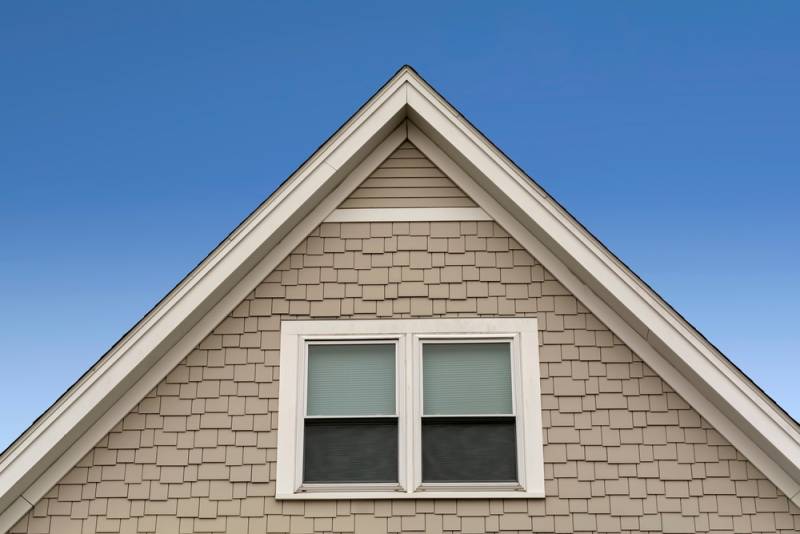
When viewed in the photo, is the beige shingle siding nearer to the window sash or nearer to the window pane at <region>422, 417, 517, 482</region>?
the window sash

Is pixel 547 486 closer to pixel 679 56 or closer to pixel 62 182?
pixel 679 56

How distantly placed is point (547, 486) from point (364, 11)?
47.6 ft

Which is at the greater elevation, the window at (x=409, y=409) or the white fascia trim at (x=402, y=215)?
the white fascia trim at (x=402, y=215)

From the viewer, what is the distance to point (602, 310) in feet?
28.8

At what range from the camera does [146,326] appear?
27.6 feet

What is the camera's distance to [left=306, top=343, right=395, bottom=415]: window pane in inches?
343

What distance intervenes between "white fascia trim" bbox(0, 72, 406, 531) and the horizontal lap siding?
0.13 m

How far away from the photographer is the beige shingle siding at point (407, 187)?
926cm

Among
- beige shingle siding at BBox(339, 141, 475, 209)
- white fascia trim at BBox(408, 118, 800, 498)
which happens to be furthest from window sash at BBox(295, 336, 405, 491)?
white fascia trim at BBox(408, 118, 800, 498)

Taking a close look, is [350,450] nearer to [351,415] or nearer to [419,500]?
[351,415]

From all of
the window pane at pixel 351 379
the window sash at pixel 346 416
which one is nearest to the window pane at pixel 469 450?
the window sash at pixel 346 416

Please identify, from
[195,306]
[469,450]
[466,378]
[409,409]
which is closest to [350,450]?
[409,409]

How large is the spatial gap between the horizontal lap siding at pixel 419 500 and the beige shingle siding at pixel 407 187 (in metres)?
0.38

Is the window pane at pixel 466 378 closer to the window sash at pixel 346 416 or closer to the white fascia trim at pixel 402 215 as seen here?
the window sash at pixel 346 416
